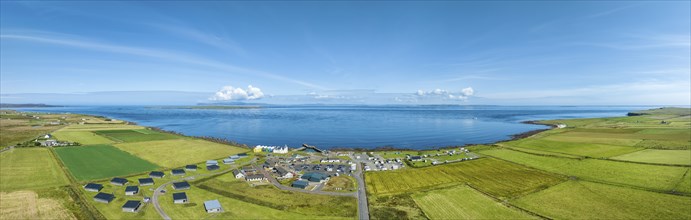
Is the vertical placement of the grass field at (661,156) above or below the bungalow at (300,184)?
above

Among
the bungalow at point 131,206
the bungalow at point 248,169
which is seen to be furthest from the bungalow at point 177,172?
the bungalow at point 131,206

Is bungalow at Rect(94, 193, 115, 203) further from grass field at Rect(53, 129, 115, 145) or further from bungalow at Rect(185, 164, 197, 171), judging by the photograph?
grass field at Rect(53, 129, 115, 145)

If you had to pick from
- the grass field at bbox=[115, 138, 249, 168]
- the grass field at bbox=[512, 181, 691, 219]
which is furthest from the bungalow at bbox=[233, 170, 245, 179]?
the grass field at bbox=[512, 181, 691, 219]

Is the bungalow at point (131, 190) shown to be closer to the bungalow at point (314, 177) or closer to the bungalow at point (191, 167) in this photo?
the bungalow at point (191, 167)

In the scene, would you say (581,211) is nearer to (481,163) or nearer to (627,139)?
(481,163)

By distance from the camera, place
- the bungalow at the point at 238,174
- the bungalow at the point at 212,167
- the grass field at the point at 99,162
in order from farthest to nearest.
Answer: the bungalow at the point at 212,167 < the bungalow at the point at 238,174 < the grass field at the point at 99,162

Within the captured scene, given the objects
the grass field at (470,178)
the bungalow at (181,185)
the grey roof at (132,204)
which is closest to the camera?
the grey roof at (132,204)

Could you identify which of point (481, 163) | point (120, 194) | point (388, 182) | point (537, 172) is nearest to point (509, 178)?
point (537, 172)
